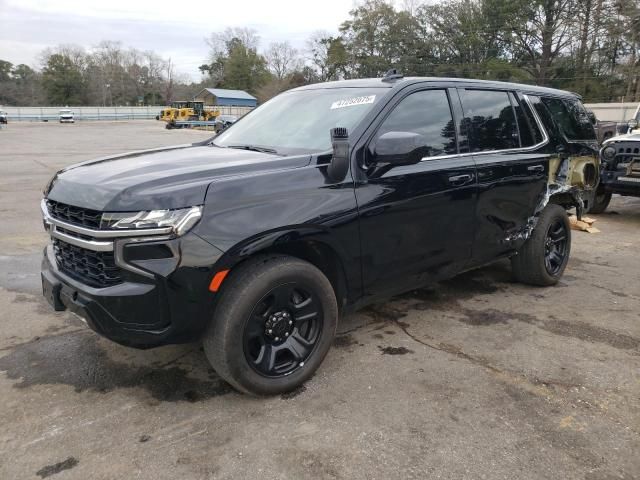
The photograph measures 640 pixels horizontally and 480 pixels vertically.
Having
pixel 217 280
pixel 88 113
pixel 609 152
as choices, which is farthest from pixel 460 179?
pixel 88 113

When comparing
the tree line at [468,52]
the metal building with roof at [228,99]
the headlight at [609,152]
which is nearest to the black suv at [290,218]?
the headlight at [609,152]

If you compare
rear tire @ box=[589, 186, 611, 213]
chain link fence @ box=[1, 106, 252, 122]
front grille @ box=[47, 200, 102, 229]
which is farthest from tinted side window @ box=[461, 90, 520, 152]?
chain link fence @ box=[1, 106, 252, 122]

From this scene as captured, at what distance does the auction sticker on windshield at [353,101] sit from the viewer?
364 centimetres

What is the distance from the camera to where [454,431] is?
2854 millimetres

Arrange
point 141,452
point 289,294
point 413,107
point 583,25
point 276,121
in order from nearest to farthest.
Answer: point 141,452 < point 289,294 < point 413,107 < point 276,121 < point 583,25

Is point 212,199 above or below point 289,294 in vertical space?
above

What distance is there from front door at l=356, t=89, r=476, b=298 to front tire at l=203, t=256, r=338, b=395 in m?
0.47

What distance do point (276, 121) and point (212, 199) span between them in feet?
5.03

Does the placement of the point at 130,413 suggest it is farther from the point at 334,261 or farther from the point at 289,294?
the point at 334,261

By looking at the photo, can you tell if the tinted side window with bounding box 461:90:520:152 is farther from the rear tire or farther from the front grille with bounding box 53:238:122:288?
the rear tire

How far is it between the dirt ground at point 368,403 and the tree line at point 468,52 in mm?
43541

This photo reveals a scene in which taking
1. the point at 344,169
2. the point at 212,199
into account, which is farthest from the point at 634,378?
the point at 212,199

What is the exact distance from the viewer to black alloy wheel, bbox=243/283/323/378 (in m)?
3.03

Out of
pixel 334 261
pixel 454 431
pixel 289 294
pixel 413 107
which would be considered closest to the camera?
pixel 454 431
